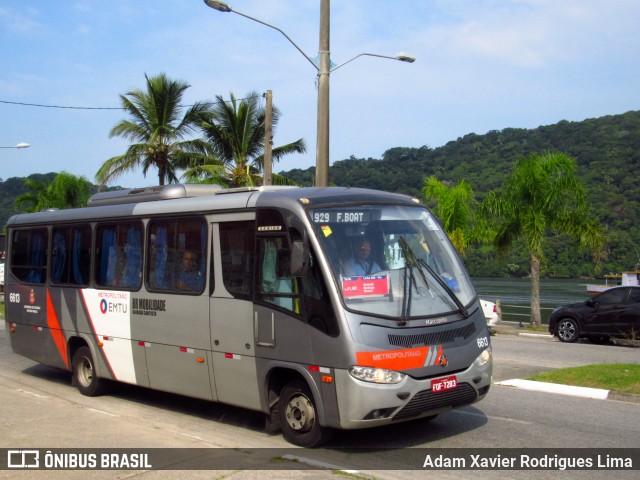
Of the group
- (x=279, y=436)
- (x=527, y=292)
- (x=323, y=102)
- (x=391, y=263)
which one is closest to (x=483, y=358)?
(x=391, y=263)

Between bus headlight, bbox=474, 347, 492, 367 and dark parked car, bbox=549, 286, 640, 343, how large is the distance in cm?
1181

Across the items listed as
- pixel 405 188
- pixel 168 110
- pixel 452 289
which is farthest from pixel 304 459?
pixel 405 188

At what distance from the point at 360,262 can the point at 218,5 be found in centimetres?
1056

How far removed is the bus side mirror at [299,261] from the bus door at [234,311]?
1056 mm

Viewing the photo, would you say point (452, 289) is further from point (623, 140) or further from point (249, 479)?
point (623, 140)

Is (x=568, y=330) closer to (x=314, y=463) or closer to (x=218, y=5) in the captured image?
(x=218, y=5)

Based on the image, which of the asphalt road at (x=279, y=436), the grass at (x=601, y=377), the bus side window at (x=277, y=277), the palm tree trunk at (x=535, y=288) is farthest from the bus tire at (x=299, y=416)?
the palm tree trunk at (x=535, y=288)

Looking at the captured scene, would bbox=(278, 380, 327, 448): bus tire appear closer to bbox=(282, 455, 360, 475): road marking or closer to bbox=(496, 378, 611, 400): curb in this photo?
bbox=(282, 455, 360, 475): road marking

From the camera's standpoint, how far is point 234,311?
895 cm

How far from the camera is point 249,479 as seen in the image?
263 inches

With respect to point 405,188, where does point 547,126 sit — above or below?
above

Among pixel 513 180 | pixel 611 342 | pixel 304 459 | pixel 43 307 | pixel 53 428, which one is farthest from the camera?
pixel 513 180

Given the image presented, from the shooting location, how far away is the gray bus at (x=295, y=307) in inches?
300

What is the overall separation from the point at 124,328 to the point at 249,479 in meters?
4.90
